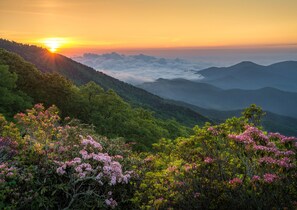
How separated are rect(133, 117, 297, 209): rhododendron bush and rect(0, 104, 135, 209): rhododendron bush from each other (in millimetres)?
1215

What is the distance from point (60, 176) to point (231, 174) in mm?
6257

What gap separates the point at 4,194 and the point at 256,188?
810 centimetres

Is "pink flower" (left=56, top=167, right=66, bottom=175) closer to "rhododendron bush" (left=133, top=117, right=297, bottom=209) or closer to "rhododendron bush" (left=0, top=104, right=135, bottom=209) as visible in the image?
"rhododendron bush" (left=0, top=104, right=135, bottom=209)

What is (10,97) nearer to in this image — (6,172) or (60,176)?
(60,176)

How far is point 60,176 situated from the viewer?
485 inches

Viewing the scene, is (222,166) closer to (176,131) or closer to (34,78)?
(34,78)

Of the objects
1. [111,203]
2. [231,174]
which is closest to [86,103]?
[111,203]

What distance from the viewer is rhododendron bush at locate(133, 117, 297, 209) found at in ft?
29.2

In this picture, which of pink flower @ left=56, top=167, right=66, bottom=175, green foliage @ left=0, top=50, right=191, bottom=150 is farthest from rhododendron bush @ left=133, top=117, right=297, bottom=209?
green foliage @ left=0, top=50, right=191, bottom=150

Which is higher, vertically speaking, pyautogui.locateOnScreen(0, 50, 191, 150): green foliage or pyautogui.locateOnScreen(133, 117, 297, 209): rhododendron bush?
pyautogui.locateOnScreen(133, 117, 297, 209): rhododendron bush

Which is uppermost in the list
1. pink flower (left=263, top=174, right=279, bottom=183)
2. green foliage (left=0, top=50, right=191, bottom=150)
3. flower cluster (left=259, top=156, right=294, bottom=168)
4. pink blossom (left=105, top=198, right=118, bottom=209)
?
flower cluster (left=259, top=156, right=294, bottom=168)

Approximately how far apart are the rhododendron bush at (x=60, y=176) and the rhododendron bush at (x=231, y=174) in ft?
3.99

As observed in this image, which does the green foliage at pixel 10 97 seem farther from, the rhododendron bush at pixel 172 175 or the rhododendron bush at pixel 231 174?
the rhododendron bush at pixel 231 174

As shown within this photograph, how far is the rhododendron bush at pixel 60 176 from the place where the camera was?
11.3 metres
